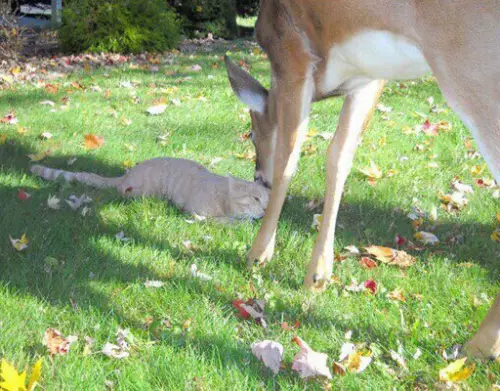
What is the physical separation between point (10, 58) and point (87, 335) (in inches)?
374

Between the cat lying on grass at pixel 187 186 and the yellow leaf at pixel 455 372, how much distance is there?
90.2 inches

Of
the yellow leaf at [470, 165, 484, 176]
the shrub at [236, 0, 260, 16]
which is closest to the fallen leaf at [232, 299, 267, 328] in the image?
the yellow leaf at [470, 165, 484, 176]

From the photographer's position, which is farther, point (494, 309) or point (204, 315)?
point (204, 315)

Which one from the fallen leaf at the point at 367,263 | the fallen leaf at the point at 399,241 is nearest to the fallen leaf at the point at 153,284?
the fallen leaf at the point at 367,263

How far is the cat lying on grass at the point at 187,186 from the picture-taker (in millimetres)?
4711

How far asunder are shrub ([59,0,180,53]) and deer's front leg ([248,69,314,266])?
9.19 m

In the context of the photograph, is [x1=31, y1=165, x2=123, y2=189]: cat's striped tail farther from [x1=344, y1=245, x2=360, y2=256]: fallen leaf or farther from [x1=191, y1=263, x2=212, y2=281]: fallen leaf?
[x1=344, y1=245, x2=360, y2=256]: fallen leaf

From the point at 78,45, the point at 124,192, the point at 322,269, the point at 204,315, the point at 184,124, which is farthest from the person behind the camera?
the point at 78,45

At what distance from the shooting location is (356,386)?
2621mm

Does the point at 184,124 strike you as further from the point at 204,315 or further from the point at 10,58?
the point at 10,58

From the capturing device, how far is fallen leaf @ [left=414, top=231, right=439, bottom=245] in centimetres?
420

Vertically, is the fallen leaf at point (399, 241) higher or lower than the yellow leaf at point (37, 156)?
higher

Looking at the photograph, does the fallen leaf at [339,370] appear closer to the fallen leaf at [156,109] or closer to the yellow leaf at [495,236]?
the yellow leaf at [495,236]

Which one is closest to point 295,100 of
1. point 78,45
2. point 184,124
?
point 184,124
